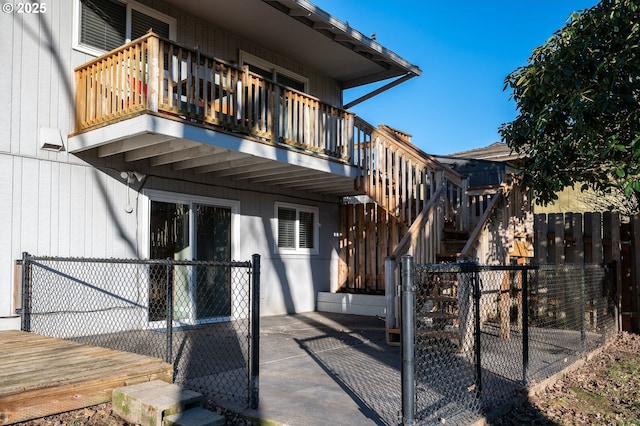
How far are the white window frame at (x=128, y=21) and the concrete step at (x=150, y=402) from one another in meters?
5.23

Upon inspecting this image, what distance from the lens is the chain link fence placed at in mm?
3590

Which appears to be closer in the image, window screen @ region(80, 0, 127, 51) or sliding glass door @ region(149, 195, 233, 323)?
window screen @ region(80, 0, 127, 51)

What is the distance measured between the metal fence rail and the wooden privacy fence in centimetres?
559

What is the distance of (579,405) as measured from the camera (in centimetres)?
454

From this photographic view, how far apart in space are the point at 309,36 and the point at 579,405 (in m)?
7.69

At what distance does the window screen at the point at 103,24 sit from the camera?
706 cm

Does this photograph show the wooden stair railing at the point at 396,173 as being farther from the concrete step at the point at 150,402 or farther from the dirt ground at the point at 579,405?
the concrete step at the point at 150,402

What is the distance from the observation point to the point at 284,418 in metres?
3.63

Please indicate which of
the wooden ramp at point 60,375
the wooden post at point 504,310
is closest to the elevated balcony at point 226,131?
the wooden post at point 504,310

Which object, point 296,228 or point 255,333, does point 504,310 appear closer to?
point 255,333

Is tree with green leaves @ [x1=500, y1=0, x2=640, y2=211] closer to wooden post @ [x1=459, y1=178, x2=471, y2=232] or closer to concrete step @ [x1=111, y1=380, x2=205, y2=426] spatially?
wooden post @ [x1=459, y1=178, x2=471, y2=232]

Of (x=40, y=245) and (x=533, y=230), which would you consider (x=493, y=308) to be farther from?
(x=40, y=245)

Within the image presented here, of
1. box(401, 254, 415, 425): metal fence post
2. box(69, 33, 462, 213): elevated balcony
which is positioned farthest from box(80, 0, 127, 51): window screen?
box(401, 254, 415, 425): metal fence post

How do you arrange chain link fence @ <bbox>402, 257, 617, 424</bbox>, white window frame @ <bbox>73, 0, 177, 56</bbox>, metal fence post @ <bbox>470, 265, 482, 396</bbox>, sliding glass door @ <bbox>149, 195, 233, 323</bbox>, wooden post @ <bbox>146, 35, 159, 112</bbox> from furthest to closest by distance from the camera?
sliding glass door @ <bbox>149, 195, 233, 323</bbox>
white window frame @ <bbox>73, 0, 177, 56</bbox>
wooden post @ <bbox>146, 35, 159, 112</bbox>
metal fence post @ <bbox>470, 265, 482, 396</bbox>
chain link fence @ <bbox>402, 257, 617, 424</bbox>
